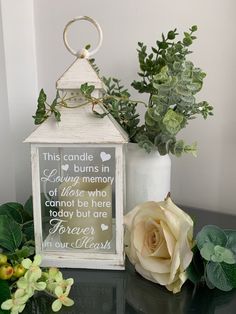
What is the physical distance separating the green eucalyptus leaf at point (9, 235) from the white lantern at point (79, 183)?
1.5 inches

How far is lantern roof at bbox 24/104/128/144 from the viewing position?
67cm

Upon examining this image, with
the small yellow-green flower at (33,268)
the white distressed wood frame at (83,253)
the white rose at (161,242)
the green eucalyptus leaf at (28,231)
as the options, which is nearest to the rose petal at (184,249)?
the white rose at (161,242)

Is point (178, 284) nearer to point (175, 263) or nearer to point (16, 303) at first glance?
point (175, 263)

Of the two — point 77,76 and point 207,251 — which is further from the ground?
point 77,76

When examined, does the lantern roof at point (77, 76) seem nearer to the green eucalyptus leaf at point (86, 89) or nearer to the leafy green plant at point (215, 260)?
the green eucalyptus leaf at point (86, 89)

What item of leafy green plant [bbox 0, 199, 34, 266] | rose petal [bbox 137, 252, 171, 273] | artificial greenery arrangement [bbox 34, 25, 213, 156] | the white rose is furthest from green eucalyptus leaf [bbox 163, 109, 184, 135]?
leafy green plant [bbox 0, 199, 34, 266]

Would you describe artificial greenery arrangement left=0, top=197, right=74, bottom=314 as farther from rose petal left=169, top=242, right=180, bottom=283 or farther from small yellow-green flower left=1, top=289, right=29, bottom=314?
rose petal left=169, top=242, right=180, bottom=283

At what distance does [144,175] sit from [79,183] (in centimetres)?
17

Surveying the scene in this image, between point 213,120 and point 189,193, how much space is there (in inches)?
8.7

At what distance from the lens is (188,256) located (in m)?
0.61

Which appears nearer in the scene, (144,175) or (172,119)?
(172,119)

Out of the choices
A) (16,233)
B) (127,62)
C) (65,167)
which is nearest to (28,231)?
(16,233)

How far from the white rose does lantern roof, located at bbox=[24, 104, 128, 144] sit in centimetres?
14

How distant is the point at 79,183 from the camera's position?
2.35 feet
